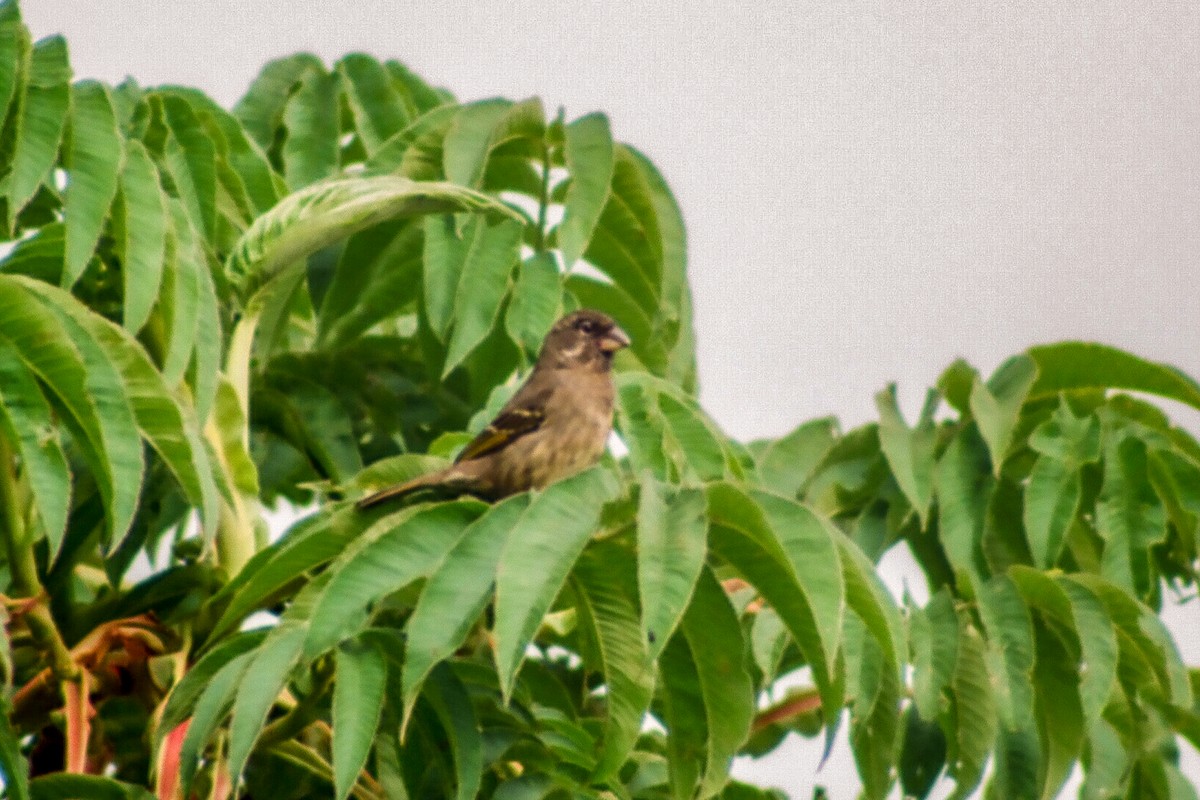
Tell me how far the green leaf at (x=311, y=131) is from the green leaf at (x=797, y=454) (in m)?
1.51

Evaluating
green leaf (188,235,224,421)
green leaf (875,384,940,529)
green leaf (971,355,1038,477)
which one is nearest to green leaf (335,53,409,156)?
green leaf (188,235,224,421)

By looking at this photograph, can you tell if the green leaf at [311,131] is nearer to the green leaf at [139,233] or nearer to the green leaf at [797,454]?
the green leaf at [139,233]

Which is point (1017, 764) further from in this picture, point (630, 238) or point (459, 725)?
point (630, 238)

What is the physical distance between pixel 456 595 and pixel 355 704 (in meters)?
0.29

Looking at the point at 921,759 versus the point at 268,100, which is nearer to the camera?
the point at 921,759

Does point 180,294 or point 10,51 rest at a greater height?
point 10,51

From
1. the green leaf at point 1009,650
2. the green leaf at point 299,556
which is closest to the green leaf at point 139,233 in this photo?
the green leaf at point 299,556

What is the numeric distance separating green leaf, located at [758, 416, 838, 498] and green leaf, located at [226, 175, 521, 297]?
1.04 m

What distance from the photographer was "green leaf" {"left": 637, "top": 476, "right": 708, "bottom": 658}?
3.57 meters

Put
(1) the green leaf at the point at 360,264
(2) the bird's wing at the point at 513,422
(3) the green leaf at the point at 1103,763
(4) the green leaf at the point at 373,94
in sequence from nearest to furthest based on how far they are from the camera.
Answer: (3) the green leaf at the point at 1103,763 < (2) the bird's wing at the point at 513,422 < (1) the green leaf at the point at 360,264 < (4) the green leaf at the point at 373,94

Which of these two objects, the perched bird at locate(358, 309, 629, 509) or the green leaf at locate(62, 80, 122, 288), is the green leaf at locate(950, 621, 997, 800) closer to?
the perched bird at locate(358, 309, 629, 509)

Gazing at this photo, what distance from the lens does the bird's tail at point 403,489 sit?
4395 mm

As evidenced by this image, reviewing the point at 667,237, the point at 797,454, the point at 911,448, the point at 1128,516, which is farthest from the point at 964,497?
Answer: the point at 667,237

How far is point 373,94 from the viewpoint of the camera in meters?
6.02
